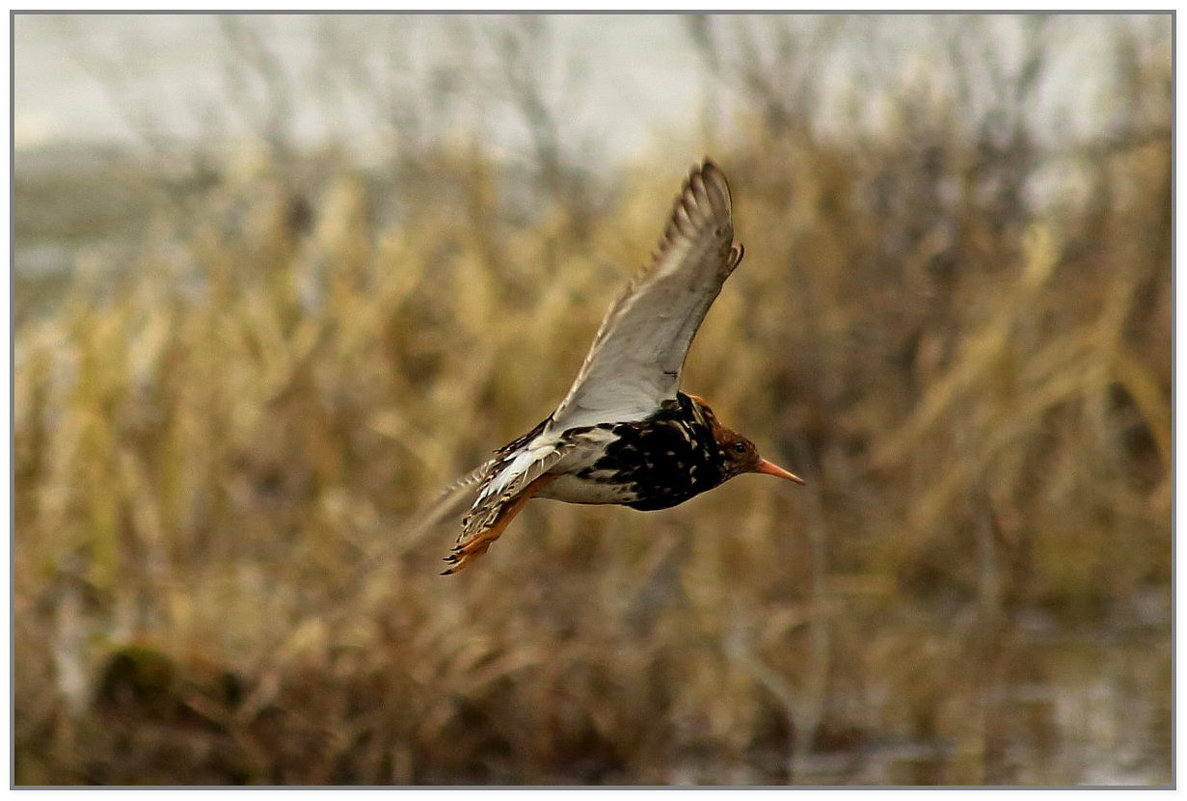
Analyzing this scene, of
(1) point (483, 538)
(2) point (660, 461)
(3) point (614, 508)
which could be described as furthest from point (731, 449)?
(3) point (614, 508)

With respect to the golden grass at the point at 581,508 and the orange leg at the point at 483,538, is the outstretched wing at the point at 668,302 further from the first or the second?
the golden grass at the point at 581,508

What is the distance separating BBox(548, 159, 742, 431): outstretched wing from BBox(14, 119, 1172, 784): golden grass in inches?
156

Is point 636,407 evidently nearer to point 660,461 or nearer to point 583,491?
point 660,461

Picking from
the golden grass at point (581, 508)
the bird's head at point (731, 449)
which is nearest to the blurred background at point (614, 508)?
the golden grass at point (581, 508)

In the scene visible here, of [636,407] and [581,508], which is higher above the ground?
[636,407]

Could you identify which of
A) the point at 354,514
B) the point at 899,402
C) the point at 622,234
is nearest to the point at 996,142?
the point at 899,402

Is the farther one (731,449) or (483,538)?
(731,449)

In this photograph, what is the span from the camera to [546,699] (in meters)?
7.90

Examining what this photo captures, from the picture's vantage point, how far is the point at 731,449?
3.60 metres

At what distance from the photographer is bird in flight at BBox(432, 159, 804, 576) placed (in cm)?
323

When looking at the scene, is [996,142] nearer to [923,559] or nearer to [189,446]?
[923,559]

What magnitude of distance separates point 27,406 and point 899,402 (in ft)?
13.5

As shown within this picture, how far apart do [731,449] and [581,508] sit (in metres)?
4.88

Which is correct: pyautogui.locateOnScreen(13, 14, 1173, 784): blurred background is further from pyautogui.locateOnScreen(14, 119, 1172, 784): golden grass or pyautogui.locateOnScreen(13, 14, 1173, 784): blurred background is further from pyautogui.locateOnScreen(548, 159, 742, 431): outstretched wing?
pyautogui.locateOnScreen(548, 159, 742, 431): outstretched wing
